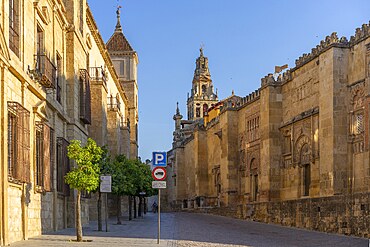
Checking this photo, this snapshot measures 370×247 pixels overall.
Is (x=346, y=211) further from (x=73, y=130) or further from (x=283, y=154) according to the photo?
(x=283, y=154)

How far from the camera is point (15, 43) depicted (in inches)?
685

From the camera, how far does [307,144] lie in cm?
3309

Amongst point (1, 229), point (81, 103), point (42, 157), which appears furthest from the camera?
point (81, 103)

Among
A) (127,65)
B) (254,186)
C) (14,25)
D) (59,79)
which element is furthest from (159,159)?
(127,65)

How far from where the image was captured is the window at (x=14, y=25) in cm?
Result: 1698

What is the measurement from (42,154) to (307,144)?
55.7 ft

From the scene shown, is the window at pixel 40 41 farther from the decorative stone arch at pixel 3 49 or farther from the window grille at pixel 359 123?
the window grille at pixel 359 123

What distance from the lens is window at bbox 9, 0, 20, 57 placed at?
17.0 m

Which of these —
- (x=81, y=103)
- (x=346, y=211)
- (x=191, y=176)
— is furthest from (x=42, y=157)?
(x=191, y=176)

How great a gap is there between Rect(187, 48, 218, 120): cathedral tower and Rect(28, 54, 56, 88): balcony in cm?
10187

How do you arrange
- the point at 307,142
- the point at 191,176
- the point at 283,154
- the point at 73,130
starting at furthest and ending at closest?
the point at 191,176
the point at 283,154
the point at 307,142
the point at 73,130

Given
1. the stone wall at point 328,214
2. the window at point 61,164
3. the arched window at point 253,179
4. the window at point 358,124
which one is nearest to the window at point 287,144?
the stone wall at point 328,214

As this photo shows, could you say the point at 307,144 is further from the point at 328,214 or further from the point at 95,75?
the point at 95,75

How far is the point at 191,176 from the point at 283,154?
30070 mm
